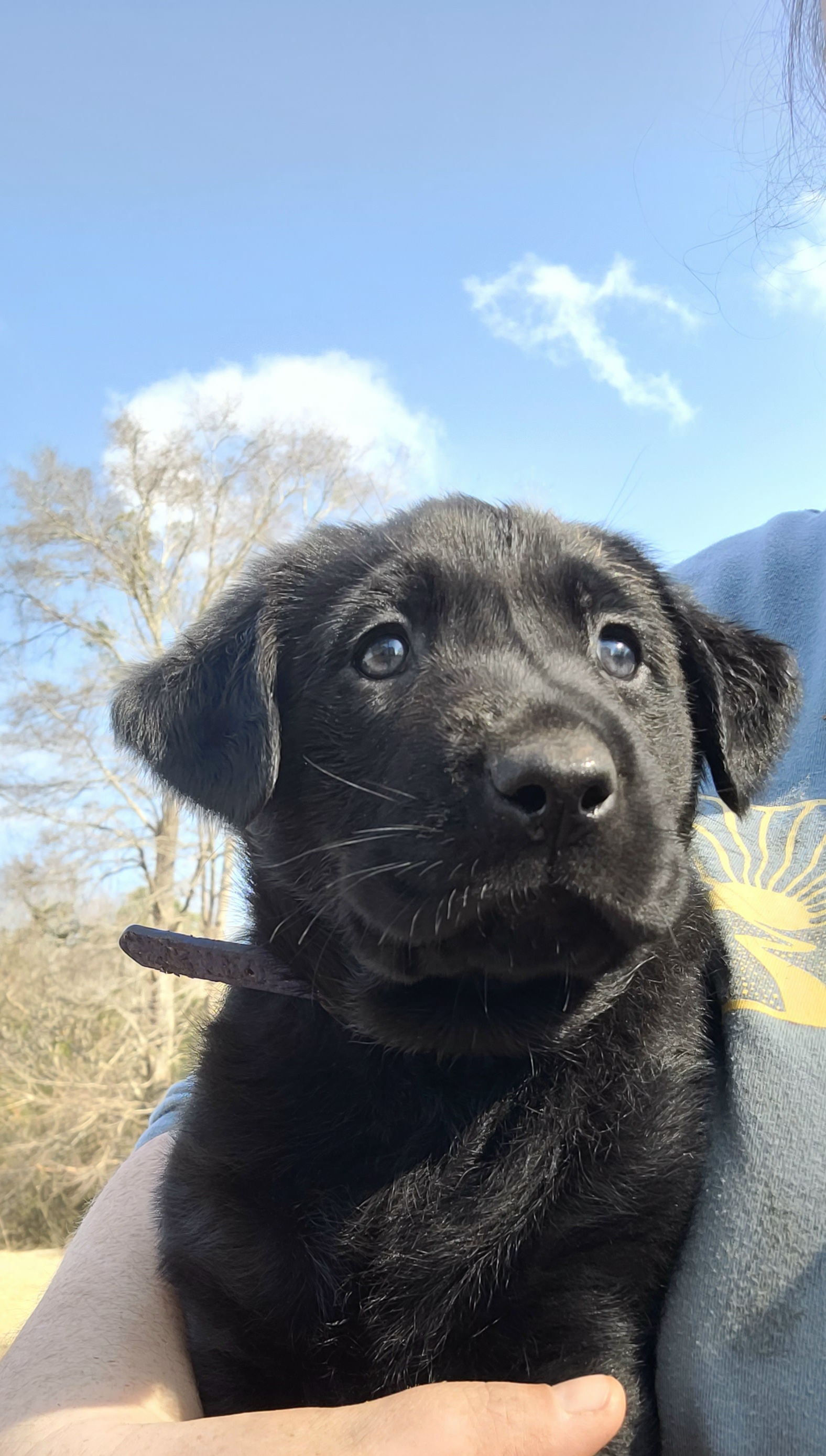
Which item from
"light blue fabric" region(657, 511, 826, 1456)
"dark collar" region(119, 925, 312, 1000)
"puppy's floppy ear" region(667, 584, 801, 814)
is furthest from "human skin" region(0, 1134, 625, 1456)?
"puppy's floppy ear" region(667, 584, 801, 814)

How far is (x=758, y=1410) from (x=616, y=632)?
1254mm

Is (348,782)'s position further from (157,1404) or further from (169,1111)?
(169,1111)

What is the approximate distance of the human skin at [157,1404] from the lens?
4.22ft

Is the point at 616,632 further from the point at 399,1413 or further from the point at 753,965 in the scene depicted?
the point at 399,1413

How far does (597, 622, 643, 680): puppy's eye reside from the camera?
6.02 feet

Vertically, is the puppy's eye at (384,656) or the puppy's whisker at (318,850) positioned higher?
the puppy's eye at (384,656)

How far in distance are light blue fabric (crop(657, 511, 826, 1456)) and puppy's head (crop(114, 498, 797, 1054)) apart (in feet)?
0.50

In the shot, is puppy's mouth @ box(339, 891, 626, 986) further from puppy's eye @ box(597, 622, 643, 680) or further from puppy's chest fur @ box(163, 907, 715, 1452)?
puppy's eye @ box(597, 622, 643, 680)

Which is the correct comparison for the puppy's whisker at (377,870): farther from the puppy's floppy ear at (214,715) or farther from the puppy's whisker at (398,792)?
the puppy's floppy ear at (214,715)

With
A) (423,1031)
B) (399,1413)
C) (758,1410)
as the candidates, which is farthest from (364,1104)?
(758,1410)

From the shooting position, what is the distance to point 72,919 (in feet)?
55.4

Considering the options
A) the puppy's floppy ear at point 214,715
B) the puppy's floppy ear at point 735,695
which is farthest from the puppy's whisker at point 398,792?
the puppy's floppy ear at point 735,695

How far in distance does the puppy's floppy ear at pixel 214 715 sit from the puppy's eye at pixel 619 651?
0.65m

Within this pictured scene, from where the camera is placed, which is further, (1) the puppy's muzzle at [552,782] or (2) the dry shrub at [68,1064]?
(2) the dry shrub at [68,1064]
